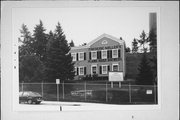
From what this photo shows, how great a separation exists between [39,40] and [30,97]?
3.25 ft

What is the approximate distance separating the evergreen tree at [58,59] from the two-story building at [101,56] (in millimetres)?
106

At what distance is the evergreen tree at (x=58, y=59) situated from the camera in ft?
15.6

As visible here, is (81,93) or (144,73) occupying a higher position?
(144,73)

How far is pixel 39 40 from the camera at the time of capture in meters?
4.75

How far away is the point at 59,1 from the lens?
15.5 feet

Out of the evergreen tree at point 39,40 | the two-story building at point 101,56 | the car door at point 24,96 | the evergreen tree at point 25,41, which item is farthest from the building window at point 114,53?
the car door at point 24,96

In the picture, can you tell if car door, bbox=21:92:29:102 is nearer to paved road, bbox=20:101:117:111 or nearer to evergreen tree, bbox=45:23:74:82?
paved road, bbox=20:101:117:111

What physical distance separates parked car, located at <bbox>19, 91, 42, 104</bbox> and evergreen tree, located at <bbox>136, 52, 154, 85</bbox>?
1741 millimetres

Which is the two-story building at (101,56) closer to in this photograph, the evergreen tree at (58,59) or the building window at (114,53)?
the building window at (114,53)

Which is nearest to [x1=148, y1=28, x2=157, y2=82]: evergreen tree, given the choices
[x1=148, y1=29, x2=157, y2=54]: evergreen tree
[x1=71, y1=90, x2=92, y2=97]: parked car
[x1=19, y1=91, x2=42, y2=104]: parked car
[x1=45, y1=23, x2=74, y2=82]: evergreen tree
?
[x1=148, y1=29, x2=157, y2=54]: evergreen tree

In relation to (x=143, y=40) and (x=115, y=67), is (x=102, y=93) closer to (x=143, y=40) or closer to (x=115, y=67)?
(x=115, y=67)

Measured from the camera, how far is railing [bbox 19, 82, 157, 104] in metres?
4.75

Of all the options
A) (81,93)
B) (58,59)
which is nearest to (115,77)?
(81,93)

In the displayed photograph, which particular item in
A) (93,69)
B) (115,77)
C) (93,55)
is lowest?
(115,77)
